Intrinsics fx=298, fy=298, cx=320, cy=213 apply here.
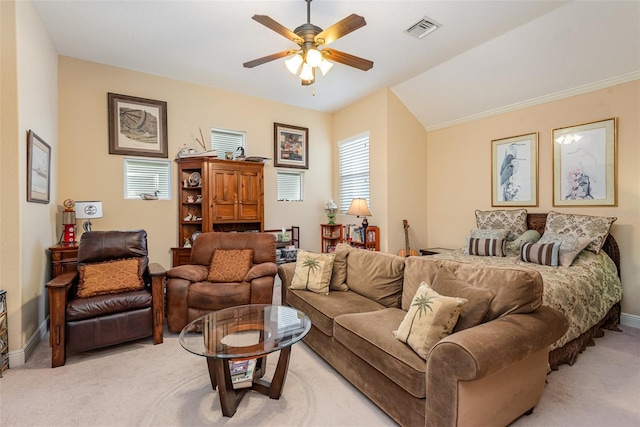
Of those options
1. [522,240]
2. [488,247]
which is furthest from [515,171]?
[488,247]

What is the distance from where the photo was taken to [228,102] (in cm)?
489

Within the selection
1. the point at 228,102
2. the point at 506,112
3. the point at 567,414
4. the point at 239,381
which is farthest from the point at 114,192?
the point at 506,112

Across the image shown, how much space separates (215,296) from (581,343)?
3401 mm

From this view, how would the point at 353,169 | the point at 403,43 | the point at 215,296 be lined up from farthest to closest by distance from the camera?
the point at 353,169, the point at 403,43, the point at 215,296

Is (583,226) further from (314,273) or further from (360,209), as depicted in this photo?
(314,273)

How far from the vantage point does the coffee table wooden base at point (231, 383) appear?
1830mm

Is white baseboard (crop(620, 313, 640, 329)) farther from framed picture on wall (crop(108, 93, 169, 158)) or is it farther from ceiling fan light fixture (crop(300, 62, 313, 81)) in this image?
framed picture on wall (crop(108, 93, 169, 158))

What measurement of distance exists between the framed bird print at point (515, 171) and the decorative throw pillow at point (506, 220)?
0.73 feet

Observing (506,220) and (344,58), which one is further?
(506,220)

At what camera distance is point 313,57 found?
2506 millimetres

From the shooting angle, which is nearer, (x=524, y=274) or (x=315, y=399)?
(x=524, y=274)

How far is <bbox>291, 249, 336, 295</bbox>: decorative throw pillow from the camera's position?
116 inches

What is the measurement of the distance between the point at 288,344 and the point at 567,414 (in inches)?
71.9

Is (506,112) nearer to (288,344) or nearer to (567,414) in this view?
(567,414)
